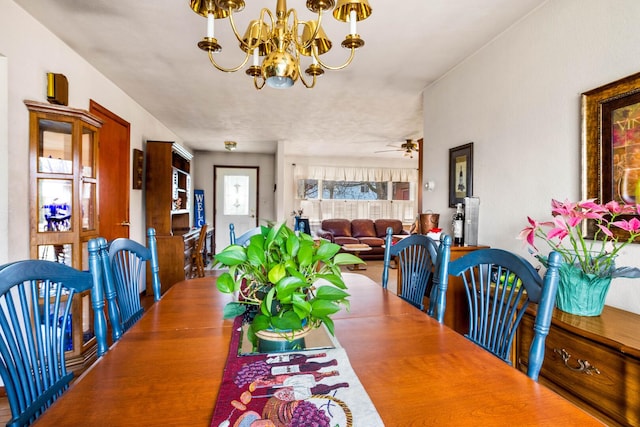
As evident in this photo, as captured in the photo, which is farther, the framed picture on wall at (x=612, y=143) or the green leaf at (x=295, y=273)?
the framed picture on wall at (x=612, y=143)

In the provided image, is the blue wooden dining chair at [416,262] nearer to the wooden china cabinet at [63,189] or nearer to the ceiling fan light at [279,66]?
the ceiling fan light at [279,66]

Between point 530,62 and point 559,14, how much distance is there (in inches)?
11.1

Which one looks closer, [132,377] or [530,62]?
[132,377]

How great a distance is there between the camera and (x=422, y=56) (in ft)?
8.92

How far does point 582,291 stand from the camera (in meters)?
1.54

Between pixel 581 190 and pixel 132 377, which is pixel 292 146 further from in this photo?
pixel 132 377

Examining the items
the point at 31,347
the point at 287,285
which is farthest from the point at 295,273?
the point at 31,347

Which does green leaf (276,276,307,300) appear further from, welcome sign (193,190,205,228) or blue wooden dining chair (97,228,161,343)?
welcome sign (193,190,205,228)

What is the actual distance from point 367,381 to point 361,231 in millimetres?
7037

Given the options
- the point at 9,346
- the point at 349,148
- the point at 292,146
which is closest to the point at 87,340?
the point at 9,346

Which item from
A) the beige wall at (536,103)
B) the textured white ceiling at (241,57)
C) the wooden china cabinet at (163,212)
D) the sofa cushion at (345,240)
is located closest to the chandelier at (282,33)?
the textured white ceiling at (241,57)

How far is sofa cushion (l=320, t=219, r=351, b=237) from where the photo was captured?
7711 millimetres

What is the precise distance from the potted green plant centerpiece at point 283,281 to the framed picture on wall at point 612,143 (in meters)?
1.48

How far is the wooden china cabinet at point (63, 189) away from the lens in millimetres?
2182
